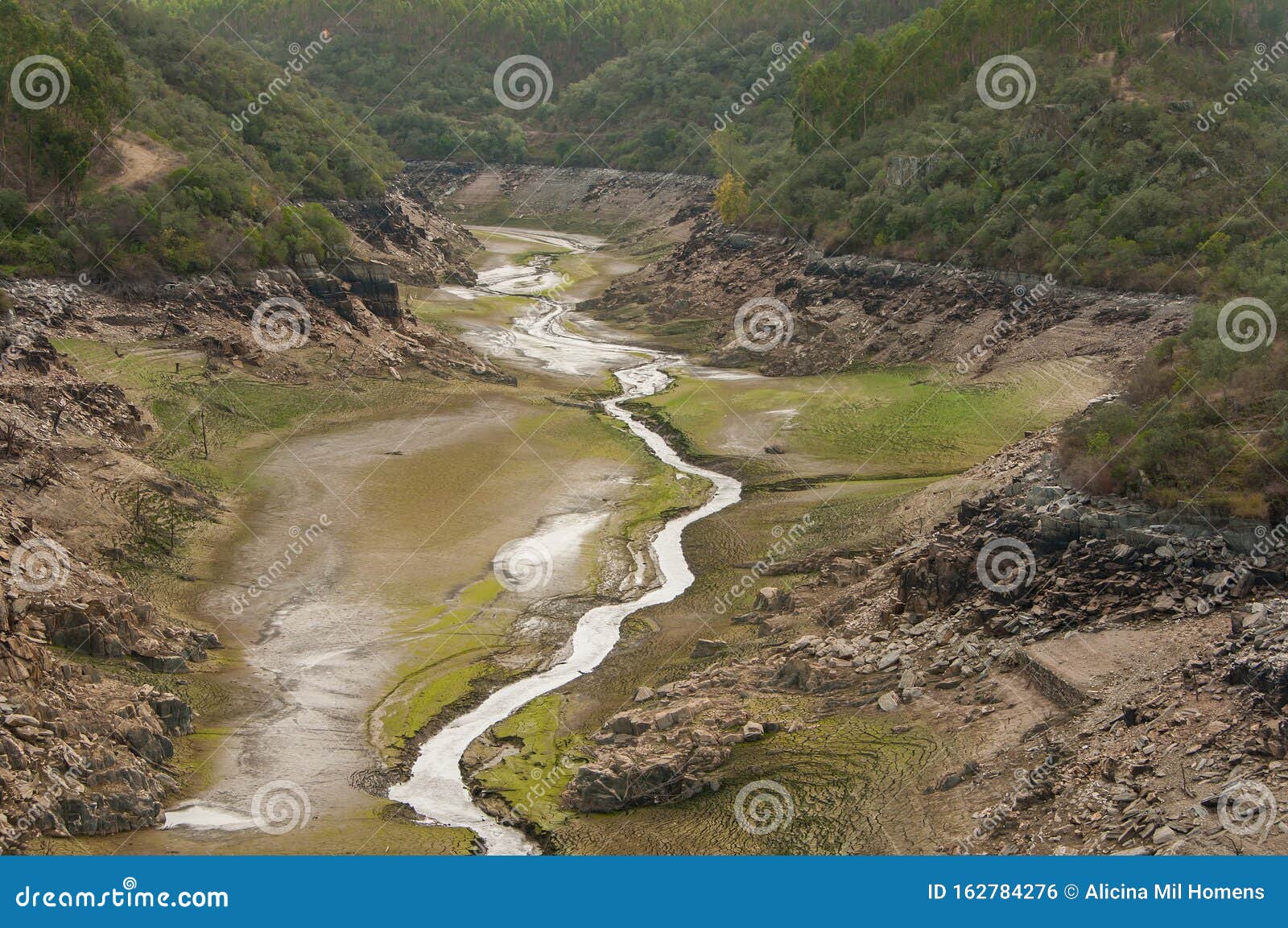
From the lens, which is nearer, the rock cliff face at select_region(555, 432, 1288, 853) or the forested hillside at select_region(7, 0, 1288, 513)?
the rock cliff face at select_region(555, 432, 1288, 853)

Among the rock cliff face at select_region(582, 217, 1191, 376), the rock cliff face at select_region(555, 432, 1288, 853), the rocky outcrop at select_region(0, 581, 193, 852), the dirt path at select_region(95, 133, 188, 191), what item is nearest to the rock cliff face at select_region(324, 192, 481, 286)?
the rock cliff face at select_region(582, 217, 1191, 376)

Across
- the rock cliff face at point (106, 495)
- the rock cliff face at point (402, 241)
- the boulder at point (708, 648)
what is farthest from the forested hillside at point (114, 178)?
the boulder at point (708, 648)

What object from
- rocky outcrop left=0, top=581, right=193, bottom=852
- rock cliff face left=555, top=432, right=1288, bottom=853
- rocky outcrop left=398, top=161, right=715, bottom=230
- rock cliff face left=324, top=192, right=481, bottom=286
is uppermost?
rocky outcrop left=398, top=161, right=715, bottom=230

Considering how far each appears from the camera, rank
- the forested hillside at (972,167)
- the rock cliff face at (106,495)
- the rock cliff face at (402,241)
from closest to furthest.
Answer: the rock cliff face at (106,495) → the forested hillside at (972,167) → the rock cliff face at (402,241)

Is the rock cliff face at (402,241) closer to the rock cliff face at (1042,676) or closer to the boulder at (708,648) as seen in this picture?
the boulder at (708,648)

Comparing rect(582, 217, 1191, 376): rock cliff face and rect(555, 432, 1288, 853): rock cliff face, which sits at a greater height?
rect(582, 217, 1191, 376): rock cliff face

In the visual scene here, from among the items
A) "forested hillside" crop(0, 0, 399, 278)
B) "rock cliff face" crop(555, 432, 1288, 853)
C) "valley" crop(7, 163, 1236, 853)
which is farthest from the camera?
"forested hillside" crop(0, 0, 399, 278)

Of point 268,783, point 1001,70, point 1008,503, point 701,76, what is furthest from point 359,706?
point 701,76

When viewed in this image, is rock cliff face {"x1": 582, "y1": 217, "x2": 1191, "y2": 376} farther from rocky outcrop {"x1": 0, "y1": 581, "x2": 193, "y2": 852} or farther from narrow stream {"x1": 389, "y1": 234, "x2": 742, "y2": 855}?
rocky outcrop {"x1": 0, "y1": 581, "x2": 193, "y2": 852}

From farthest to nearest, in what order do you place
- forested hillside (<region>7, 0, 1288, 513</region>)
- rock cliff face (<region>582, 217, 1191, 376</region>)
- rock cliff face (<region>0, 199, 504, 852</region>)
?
1. rock cliff face (<region>582, 217, 1191, 376</region>)
2. forested hillside (<region>7, 0, 1288, 513</region>)
3. rock cliff face (<region>0, 199, 504, 852</region>)
